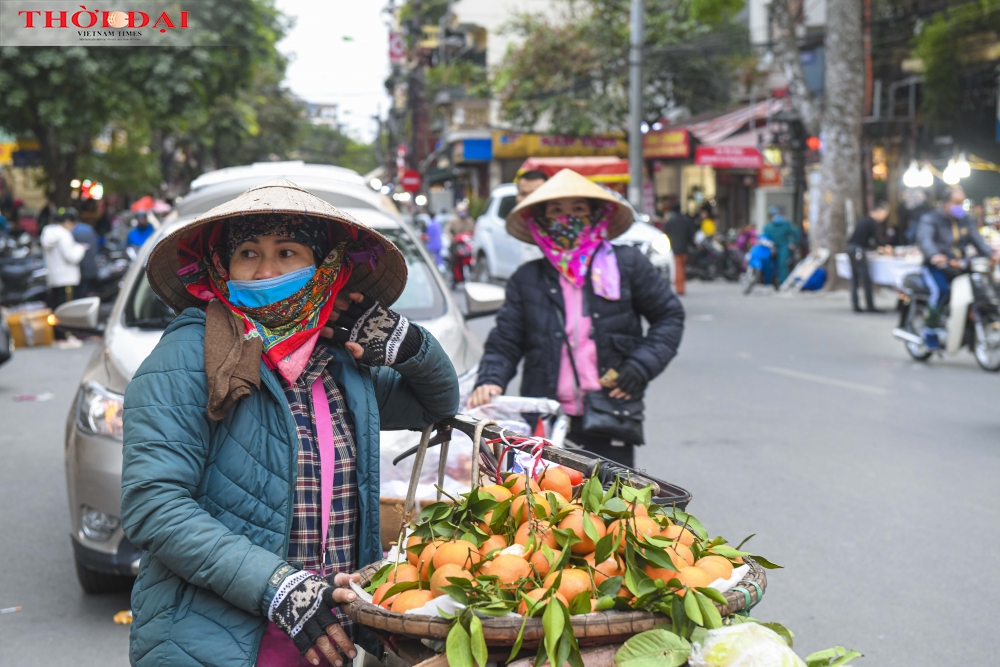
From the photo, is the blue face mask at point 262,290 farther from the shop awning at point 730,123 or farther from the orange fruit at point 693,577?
the shop awning at point 730,123

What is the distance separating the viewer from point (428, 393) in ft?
8.50

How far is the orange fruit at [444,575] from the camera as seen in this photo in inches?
75.3

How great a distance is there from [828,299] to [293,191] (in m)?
19.1

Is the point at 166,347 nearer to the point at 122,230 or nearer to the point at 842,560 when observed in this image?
the point at 842,560

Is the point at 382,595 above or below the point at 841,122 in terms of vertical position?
below

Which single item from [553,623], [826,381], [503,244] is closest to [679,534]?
[553,623]

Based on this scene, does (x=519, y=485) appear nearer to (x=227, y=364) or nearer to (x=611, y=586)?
(x=611, y=586)

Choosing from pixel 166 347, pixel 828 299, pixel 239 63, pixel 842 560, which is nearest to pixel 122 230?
pixel 239 63

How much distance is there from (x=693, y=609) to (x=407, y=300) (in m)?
4.20

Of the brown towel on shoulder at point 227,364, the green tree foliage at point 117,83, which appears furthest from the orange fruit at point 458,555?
the green tree foliage at point 117,83

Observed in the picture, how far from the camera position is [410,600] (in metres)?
1.94

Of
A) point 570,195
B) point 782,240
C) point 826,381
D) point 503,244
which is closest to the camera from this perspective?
point 570,195

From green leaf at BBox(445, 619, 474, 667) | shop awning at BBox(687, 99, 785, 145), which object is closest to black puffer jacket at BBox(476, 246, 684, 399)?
green leaf at BBox(445, 619, 474, 667)

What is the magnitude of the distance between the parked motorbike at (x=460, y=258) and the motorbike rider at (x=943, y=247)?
1209 centimetres
